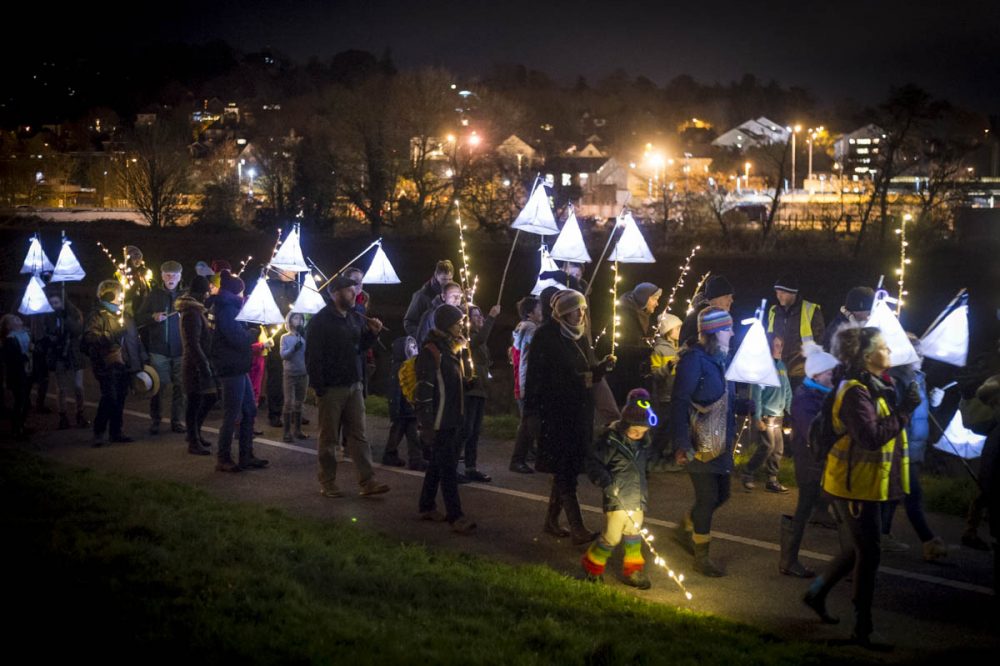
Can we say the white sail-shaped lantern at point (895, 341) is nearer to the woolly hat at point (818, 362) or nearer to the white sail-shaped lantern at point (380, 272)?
the woolly hat at point (818, 362)

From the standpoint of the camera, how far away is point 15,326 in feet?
43.0

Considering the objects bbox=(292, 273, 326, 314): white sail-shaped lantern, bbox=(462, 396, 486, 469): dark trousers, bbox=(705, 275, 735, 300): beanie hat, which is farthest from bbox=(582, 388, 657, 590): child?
bbox=(292, 273, 326, 314): white sail-shaped lantern

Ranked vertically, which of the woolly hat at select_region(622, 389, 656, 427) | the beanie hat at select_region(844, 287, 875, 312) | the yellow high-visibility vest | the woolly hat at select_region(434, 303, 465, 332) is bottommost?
the yellow high-visibility vest

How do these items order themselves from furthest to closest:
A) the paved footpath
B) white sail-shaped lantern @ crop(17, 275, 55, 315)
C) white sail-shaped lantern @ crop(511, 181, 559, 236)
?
white sail-shaped lantern @ crop(17, 275, 55, 315) < white sail-shaped lantern @ crop(511, 181, 559, 236) < the paved footpath

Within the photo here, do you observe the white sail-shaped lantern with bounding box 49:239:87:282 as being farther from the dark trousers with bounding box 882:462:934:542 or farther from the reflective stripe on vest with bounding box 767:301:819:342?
the dark trousers with bounding box 882:462:934:542

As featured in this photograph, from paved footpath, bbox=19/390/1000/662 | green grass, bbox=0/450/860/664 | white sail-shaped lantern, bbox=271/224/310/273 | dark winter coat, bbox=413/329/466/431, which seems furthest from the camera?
white sail-shaped lantern, bbox=271/224/310/273

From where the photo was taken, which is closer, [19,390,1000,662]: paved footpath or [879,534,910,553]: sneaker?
[19,390,1000,662]: paved footpath

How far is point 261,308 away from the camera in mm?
12078

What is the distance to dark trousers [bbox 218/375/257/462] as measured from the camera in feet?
36.1

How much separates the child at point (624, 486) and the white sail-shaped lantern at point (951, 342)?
283 centimetres

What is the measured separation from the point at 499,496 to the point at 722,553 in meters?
2.46

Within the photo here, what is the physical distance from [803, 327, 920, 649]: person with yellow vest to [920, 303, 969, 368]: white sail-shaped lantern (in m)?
2.50

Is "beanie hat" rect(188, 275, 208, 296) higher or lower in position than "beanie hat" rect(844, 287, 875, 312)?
lower

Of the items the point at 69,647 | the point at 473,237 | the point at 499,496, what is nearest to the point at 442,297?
the point at 499,496
